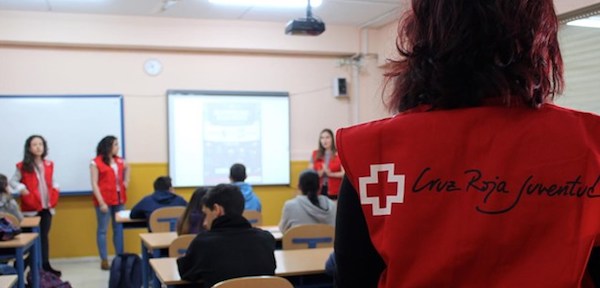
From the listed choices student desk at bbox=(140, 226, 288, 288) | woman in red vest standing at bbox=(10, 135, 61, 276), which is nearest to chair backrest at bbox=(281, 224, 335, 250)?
student desk at bbox=(140, 226, 288, 288)

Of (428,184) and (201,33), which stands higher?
(201,33)

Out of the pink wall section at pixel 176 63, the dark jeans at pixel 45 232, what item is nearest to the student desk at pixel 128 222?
the dark jeans at pixel 45 232

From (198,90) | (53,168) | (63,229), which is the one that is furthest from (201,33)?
(63,229)

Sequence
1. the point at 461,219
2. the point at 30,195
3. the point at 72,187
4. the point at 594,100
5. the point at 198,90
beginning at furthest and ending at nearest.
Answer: the point at 198,90, the point at 72,187, the point at 30,195, the point at 594,100, the point at 461,219

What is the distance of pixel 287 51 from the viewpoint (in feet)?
24.5

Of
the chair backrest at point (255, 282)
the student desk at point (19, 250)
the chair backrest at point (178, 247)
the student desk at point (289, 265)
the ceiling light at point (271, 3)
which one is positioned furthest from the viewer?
the ceiling light at point (271, 3)

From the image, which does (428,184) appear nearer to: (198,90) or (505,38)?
(505,38)

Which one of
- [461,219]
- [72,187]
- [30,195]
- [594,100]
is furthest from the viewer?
[72,187]

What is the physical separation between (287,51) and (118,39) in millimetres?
2020

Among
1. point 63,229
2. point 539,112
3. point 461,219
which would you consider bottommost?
point 63,229

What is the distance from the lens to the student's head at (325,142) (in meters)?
7.20

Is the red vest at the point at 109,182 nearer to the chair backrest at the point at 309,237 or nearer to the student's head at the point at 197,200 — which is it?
the student's head at the point at 197,200

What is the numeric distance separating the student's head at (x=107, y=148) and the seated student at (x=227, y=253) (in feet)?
12.1

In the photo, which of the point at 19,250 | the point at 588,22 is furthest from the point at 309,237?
the point at 588,22
